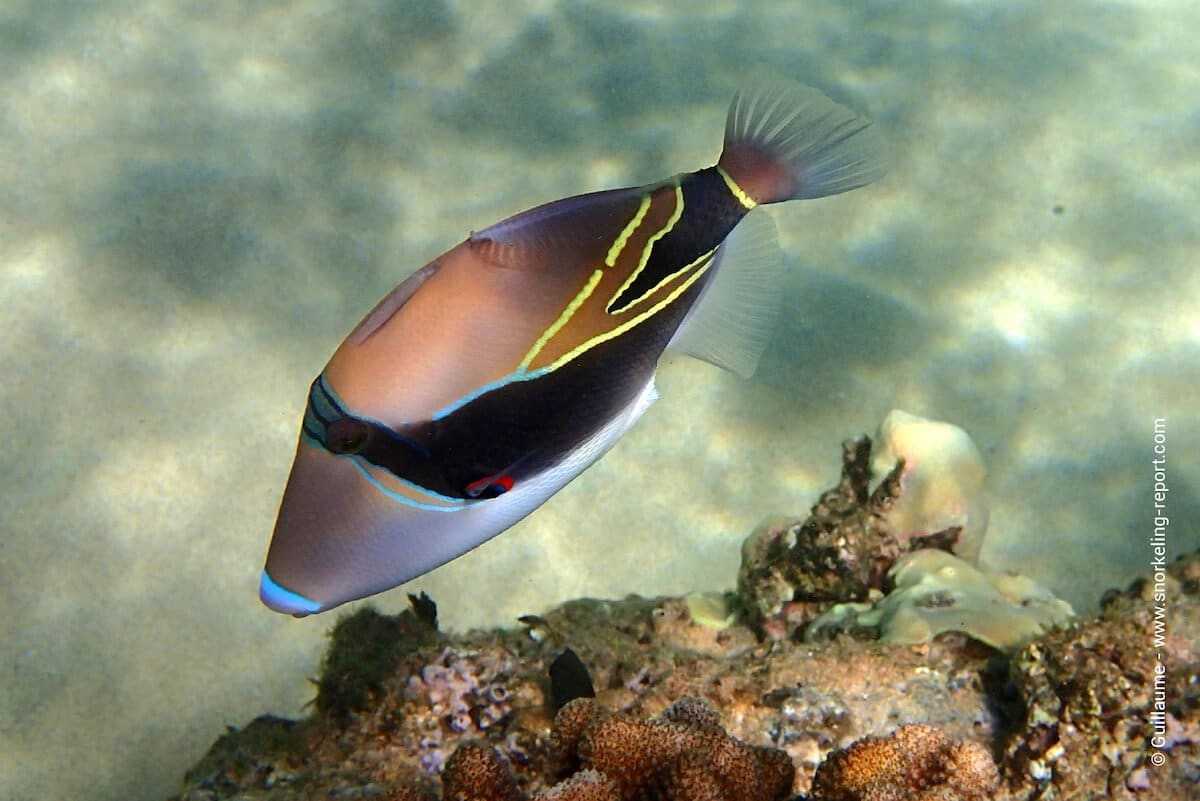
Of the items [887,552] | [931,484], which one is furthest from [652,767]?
[931,484]

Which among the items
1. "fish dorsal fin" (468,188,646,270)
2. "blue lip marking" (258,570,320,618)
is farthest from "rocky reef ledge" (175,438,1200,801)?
"fish dorsal fin" (468,188,646,270)

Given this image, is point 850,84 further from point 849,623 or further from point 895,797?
point 895,797

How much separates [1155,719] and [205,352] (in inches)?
147

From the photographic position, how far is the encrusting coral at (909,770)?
63.4 inches

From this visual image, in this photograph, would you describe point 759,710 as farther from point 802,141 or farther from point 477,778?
point 802,141

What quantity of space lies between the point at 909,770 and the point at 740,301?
97cm

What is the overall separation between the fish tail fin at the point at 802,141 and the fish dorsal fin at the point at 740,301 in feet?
0.24

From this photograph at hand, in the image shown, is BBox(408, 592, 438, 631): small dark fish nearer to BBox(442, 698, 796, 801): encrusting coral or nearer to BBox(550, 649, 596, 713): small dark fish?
BBox(550, 649, 596, 713): small dark fish

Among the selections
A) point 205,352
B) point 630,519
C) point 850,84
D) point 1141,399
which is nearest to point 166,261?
point 205,352

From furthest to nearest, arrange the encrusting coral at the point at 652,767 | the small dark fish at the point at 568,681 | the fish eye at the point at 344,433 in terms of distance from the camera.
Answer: the small dark fish at the point at 568,681
the encrusting coral at the point at 652,767
the fish eye at the point at 344,433

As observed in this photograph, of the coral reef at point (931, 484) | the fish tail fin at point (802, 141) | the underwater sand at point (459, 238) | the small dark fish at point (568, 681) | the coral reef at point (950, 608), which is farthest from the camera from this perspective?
the underwater sand at point (459, 238)

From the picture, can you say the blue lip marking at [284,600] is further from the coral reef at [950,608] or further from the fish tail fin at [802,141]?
the coral reef at [950,608]

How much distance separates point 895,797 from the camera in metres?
1.55

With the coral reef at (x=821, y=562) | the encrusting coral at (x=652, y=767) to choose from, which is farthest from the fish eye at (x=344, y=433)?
the coral reef at (x=821, y=562)
